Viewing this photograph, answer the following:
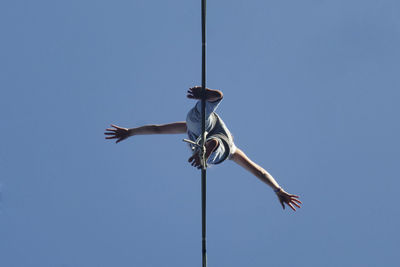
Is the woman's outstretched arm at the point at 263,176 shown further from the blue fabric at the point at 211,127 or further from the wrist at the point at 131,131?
the wrist at the point at 131,131

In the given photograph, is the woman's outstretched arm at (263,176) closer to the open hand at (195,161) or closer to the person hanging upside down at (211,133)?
the person hanging upside down at (211,133)

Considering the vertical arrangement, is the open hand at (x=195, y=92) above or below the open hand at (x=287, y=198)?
above

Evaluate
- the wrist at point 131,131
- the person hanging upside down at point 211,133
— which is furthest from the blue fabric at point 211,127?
the wrist at point 131,131

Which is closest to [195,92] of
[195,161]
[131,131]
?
[195,161]

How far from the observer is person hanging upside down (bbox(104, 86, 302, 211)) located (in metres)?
7.51

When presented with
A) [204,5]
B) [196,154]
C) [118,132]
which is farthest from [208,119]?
[204,5]

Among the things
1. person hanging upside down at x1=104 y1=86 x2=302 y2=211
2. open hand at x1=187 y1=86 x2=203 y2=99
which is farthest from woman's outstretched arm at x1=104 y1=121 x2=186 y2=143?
open hand at x1=187 y1=86 x2=203 y2=99

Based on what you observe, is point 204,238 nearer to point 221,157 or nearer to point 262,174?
point 221,157

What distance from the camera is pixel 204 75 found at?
20.4ft

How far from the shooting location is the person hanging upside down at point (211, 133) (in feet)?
24.6

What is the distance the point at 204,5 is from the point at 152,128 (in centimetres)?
376

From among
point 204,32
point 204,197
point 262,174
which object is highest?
point 204,32

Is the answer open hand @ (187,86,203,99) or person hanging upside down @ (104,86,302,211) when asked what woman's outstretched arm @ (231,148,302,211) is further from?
open hand @ (187,86,203,99)

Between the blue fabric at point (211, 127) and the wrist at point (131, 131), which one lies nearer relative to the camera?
the blue fabric at point (211, 127)
